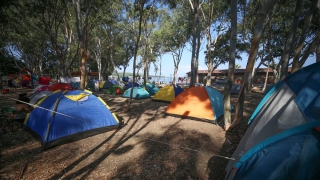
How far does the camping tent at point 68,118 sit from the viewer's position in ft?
14.3

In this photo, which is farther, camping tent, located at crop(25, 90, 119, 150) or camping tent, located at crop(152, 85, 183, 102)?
camping tent, located at crop(152, 85, 183, 102)

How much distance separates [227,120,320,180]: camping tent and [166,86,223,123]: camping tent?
451cm


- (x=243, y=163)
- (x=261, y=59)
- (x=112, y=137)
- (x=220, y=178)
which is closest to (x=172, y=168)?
(x=220, y=178)

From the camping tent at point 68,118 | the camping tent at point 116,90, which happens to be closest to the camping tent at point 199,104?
the camping tent at point 68,118

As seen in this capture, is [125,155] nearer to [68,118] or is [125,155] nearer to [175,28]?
[68,118]

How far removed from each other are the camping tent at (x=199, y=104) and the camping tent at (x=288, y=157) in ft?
14.8

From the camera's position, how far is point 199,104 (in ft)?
22.6

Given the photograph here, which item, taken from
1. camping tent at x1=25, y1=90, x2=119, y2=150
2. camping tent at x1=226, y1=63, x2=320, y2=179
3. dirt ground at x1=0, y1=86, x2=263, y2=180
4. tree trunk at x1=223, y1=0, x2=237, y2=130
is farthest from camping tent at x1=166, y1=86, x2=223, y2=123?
camping tent at x1=226, y1=63, x2=320, y2=179

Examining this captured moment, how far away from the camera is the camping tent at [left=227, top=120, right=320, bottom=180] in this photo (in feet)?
5.59

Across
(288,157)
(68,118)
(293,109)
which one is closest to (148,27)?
(68,118)

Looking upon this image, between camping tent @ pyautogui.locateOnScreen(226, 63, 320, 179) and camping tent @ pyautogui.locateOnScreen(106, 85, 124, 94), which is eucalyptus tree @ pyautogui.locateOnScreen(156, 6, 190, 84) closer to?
camping tent @ pyautogui.locateOnScreen(106, 85, 124, 94)

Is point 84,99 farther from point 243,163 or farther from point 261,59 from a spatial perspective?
point 261,59

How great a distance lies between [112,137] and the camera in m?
5.14

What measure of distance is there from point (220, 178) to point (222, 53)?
21115 millimetres
